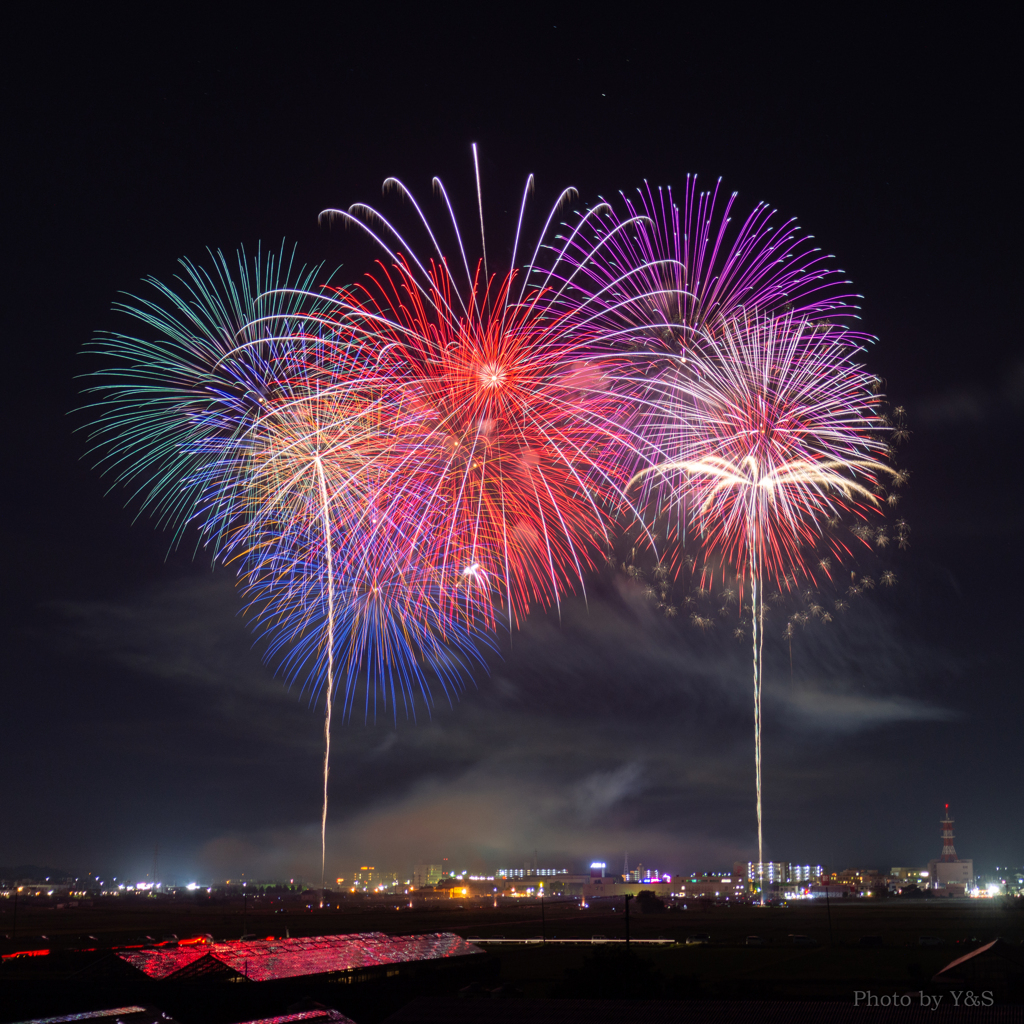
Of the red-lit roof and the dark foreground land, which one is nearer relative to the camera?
the dark foreground land

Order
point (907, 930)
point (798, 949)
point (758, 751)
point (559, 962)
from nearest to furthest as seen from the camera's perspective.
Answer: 1. point (758, 751)
2. point (559, 962)
3. point (798, 949)
4. point (907, 930)

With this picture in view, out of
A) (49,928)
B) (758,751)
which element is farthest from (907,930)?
(49,928)

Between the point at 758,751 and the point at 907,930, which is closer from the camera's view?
the point at 758,751

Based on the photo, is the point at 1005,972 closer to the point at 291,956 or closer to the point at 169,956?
the point at 291,956

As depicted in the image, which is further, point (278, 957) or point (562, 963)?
point (562, 963)

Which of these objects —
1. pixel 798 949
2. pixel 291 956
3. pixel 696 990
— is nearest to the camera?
pixel 696 990

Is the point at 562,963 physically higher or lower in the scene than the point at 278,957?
lower
